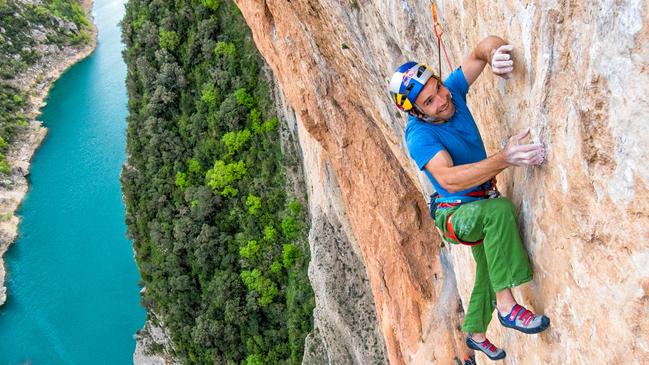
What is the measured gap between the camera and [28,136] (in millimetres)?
40656

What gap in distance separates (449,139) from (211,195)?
62.8ft

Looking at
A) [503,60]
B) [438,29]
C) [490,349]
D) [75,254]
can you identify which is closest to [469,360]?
[490,349]

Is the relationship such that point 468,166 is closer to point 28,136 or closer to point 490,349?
point 490,349

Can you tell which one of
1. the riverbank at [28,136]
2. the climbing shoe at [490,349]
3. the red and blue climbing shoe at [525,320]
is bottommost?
the riverbank at [28,136]

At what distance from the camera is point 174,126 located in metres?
24.0

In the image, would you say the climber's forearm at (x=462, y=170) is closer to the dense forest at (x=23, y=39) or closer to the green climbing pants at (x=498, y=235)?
the green climbing pants at (x=498, y=235)

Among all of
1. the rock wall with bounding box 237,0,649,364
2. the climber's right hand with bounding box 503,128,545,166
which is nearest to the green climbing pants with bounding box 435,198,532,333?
the rock wall with bounding box 237,0,649,364

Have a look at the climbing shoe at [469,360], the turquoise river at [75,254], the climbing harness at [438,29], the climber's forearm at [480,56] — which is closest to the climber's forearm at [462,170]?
the climber's forearm at [480,56]

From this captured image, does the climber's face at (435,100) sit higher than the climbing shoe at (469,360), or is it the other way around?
the climber's face at (435,100)

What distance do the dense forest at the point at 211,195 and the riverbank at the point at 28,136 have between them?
14840 mm

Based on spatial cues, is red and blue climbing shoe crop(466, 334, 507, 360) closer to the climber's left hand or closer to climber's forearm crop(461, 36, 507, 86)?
climber's forearm crop(461, 36, 507, 86)

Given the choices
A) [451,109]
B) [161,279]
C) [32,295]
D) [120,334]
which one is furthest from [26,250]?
[451,109]

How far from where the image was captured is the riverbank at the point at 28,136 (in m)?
34.5

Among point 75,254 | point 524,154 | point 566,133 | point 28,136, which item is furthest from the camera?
Answer: point 28,136
